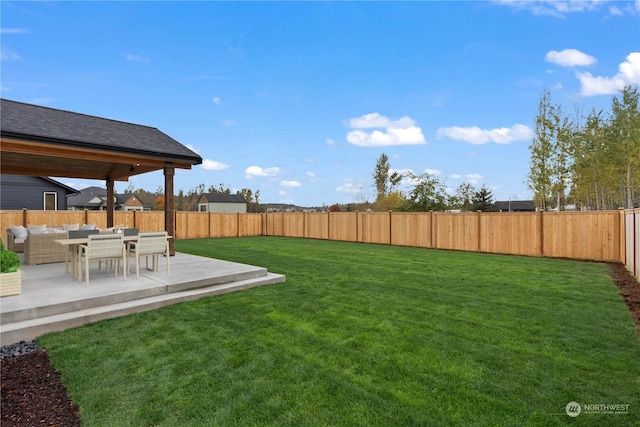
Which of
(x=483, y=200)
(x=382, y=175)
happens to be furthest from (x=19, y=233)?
(x=382, y=175)

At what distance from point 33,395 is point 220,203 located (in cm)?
4589

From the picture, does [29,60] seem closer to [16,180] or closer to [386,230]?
[16,180]

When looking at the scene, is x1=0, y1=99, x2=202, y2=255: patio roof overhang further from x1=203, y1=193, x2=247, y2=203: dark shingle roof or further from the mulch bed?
x1=203, y1=193, x2=247, y2=203: dark shingle roof

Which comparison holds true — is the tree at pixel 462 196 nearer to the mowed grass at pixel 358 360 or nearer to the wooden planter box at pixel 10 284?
the mowed grass at pixel 358 360

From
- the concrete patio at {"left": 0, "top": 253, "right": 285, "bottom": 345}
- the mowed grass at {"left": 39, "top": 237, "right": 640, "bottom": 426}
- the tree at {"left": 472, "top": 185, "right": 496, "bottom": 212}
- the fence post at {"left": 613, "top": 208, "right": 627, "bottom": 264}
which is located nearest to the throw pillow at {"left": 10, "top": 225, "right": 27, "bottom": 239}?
the concrete patio at {"left": 0, "top": 253, "right": 285, "bottom": 345}

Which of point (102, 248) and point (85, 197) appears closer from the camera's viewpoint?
point (102, 248)

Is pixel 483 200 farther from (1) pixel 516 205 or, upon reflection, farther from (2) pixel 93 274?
(2) pixel 93 274

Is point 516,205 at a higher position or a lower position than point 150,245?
higher

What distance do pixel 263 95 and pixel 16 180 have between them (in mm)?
15330

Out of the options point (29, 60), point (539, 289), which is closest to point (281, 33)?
point (29, 60)

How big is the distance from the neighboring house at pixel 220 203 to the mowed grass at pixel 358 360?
140 feet

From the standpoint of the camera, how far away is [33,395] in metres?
2.50

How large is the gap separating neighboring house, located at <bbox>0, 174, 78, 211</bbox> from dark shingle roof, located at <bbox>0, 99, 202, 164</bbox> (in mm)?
13009

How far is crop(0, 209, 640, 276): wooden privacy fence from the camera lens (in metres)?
9.12
